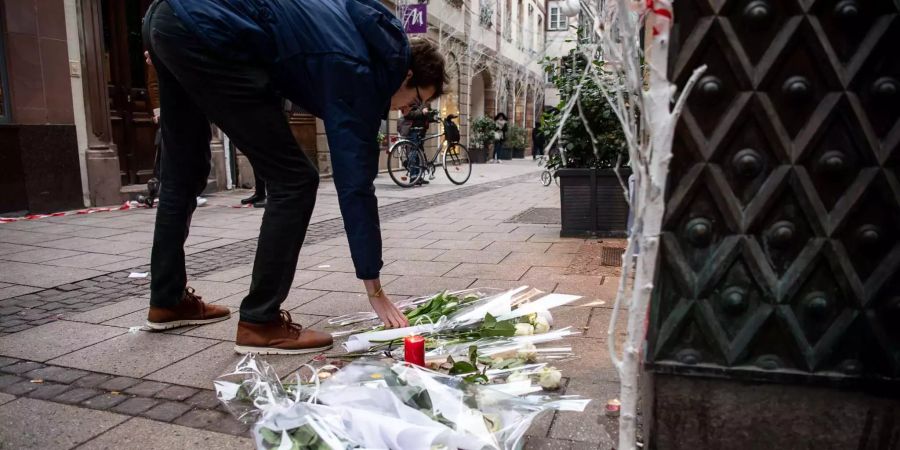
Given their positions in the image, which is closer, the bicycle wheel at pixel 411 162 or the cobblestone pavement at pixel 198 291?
the cobblestone pavement at pixel 198 291

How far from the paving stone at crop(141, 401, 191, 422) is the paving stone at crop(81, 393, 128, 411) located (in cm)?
14

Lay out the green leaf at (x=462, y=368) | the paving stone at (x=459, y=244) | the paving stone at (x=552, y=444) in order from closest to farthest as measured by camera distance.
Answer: the paving stone at (x=552, y=444)
the green leaf at (x=462, y=368)
the paving stone at (x=459, y=244)

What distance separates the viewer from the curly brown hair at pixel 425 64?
8.28 ft

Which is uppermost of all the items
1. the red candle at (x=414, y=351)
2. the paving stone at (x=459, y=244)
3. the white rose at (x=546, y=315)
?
the red candle at (x=414, y=351)

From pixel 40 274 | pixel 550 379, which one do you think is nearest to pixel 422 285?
pixel 550 379

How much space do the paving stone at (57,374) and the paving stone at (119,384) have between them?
0.45ft

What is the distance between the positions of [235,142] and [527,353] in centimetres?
135

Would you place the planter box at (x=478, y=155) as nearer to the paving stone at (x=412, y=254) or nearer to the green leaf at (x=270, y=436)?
the paving stone at (x=412, y=254)

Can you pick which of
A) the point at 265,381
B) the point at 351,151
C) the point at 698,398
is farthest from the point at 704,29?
the point at 265,381

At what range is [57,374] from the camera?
2.33 metres

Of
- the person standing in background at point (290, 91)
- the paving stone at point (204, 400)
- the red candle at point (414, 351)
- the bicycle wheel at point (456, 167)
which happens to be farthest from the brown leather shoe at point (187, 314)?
the bicycle wheel at point (456, 167)

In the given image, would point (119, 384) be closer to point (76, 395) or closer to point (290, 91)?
point (76, 395)

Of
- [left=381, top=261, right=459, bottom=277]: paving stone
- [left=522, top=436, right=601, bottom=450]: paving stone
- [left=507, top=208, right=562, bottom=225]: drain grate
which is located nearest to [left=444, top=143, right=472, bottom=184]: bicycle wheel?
[left=507, top=208, right=562, bottom=225]: drain grate

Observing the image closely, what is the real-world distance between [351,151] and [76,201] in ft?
20.2
